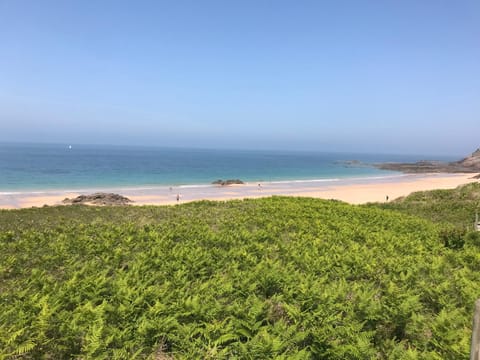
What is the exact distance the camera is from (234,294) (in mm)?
6730

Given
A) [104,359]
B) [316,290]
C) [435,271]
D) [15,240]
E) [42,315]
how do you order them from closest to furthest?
[104,359]
[42,315]
[316,290]
[435,271]
[15,240]

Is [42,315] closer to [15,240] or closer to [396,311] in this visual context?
[396,311]

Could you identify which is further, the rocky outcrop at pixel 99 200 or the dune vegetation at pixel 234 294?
the rocky outcrop at pixel 99 200

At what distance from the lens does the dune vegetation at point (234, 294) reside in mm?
4875

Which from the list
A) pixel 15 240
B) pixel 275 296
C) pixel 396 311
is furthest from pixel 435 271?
pixel 15 240

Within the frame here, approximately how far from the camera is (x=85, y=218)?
17203mm

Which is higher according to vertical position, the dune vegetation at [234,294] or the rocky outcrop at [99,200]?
the dune vegetation at [234,294]

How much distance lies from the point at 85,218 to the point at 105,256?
8.59 m

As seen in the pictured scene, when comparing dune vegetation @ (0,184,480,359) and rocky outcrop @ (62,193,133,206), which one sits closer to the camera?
dune vegetation @ (0,184,480,359)

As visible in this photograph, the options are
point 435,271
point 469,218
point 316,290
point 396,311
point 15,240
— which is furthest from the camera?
point 469,218

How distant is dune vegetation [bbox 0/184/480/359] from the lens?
4875mm

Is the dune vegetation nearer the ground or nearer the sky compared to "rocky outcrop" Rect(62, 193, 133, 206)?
nearer the sky

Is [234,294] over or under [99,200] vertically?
over

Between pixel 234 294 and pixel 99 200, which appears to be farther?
pixel 99 200
